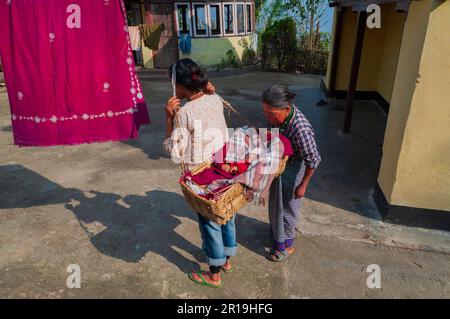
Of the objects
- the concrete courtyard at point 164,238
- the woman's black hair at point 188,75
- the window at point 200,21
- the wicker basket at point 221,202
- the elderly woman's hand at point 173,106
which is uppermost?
the window at point 200,21

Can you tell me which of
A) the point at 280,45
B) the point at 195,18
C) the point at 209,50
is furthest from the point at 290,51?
the point at 195,18

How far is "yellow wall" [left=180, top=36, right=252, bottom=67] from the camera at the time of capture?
49.4ft

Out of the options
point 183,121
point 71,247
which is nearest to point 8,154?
point 71,247

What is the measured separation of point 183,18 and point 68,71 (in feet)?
43.5

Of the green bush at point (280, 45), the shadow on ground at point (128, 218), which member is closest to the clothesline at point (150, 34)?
the green bush at point (280, 45)

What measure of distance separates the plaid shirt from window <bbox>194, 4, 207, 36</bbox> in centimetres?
1354

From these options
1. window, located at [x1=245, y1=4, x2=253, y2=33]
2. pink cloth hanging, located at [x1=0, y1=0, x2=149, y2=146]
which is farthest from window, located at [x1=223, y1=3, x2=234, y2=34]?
pink cloth hanging, located at [x1=0, y1=0, x2=149, y2=146]

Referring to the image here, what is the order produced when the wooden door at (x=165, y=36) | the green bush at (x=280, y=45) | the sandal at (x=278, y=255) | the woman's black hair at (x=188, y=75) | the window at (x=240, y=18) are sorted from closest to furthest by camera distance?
the woman's black hair at (x=188, y=75)
the sandal at (x=278, y=255)
the green bush at (x=280, y=45)
the wooden door at (x=165, y=36)
the window at (x=240, y=18)

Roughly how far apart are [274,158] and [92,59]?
1881 millimetres

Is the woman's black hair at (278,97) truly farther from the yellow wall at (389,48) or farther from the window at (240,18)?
the window at (240,18)

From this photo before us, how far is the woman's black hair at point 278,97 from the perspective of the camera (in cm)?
257

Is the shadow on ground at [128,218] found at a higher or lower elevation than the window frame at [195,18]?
lower

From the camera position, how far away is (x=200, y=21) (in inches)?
593

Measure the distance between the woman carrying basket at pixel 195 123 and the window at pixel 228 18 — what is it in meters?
13.9
